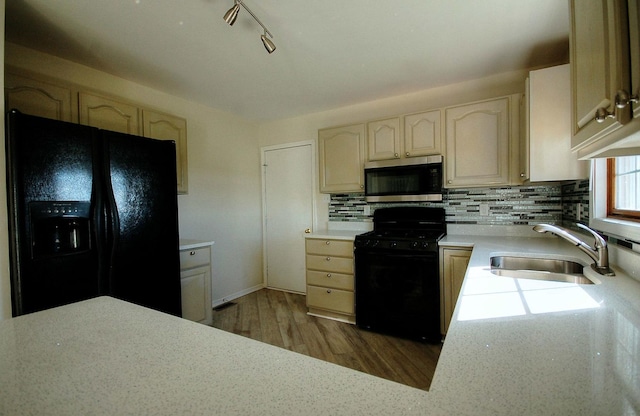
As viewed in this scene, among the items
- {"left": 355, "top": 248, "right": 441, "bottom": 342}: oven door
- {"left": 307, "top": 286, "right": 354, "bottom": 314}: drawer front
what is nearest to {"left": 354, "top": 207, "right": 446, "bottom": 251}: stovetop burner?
{"left": 355, "top": 248, "right": 441, "bottom": 342}: oven door

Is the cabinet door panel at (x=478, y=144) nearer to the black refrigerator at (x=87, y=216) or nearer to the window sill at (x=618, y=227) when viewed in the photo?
the window sill at (x=618, y=227)

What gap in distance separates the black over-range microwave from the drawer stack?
1.98 feet

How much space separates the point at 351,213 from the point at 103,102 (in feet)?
8.14

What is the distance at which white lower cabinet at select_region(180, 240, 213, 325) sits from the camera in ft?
7.91

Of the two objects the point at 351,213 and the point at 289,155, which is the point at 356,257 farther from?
the point at 289,155

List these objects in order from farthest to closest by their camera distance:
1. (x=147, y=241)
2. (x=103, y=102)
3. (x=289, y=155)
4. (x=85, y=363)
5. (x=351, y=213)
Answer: (x=289, y=155) → (x=351, y=213) → (x=103, y=102) → (x=147, y=241) → (x=85, y=363)

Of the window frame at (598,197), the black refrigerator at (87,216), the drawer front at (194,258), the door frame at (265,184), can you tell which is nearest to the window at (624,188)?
the window frame at (598,197)

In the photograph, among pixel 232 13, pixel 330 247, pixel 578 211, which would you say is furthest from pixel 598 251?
pixel 232 13

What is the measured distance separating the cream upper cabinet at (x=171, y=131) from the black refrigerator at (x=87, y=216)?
482mm

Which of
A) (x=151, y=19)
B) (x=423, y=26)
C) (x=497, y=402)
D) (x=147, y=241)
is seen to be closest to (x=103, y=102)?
(x=151, y=19)

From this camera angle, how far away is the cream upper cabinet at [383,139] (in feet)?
8.81

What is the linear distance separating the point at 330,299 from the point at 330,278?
0.21 m

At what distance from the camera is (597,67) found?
2.49 feet

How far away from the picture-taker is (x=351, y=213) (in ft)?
10.9
